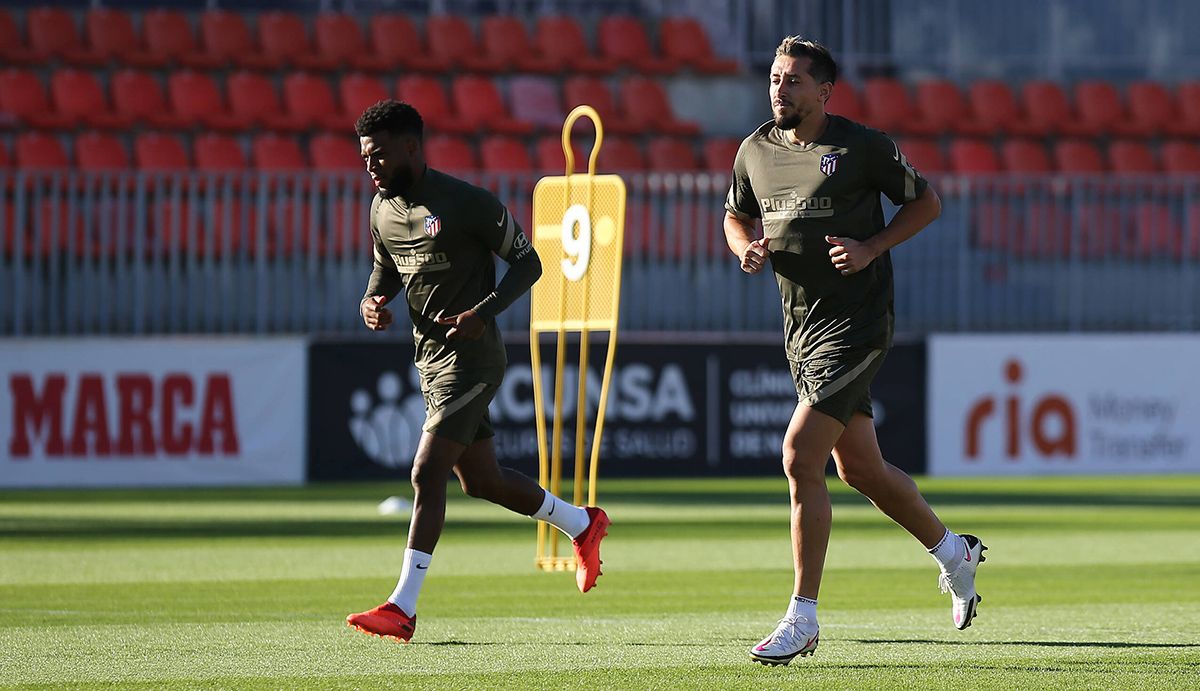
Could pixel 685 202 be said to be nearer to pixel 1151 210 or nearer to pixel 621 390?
pixel 621 390

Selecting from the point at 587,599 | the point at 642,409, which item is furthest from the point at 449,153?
the point at 587,599

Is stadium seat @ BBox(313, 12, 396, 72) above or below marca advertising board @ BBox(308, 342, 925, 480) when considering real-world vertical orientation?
above

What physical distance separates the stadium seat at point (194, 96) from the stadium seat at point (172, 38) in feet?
1.29

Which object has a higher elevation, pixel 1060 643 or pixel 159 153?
pixel 159 153

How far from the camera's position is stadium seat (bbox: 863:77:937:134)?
76.0 ft

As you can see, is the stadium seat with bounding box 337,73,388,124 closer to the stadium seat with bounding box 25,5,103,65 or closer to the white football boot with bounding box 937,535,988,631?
the stadium seat with bounding box 25,5,103,65

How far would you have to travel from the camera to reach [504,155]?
21.1 m

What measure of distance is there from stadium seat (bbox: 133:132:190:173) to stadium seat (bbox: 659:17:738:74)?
6.34 meters

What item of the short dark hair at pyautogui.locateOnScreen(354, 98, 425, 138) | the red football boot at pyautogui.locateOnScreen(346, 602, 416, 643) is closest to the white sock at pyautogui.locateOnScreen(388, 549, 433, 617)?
the red football boot at pyautogui.locateOnScreen(346, 602, 416, 643)

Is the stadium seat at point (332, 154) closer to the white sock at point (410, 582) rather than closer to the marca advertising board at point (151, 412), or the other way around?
the marca advertising board at point (151, 412)

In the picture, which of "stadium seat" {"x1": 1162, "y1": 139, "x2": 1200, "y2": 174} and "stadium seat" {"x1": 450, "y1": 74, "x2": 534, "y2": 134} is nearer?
"stadium seat" {"x1": 450, "y1": 74, "x2": 534, "y2": 134}

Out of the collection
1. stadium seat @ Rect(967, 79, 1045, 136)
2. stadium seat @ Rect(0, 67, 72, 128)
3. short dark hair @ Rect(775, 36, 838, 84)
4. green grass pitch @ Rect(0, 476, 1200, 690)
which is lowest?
green grass pitch @ Rect(0, 476, 1200, 690)

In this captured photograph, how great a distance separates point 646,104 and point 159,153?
5740 mm

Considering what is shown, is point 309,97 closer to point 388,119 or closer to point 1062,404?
point 1062,404
